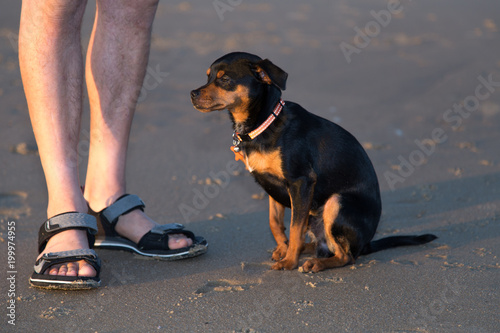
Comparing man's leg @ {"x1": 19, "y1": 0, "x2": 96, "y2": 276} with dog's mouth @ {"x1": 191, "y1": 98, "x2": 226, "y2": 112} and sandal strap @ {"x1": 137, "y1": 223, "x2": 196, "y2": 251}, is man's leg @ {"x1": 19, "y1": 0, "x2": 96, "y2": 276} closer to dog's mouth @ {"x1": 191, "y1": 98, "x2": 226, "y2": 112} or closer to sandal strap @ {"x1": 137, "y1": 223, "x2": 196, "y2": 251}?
sandal strap @ {"x1": 137, "y1": 223, "x2": 196, "y2": 251}

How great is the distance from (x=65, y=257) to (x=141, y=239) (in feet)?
1.52

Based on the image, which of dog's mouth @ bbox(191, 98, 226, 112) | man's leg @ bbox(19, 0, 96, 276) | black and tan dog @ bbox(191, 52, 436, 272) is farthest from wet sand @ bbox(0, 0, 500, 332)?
dog's mouth @ bbox(191, 98, 226, 112)

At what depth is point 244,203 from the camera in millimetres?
3910

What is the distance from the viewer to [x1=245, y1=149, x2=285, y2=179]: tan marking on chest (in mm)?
2906

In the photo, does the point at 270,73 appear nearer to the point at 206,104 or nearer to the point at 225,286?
the point at 206,104

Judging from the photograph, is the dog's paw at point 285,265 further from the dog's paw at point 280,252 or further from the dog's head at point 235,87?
the dog's head at point 235,87

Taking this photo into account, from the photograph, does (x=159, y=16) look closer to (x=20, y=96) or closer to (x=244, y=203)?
(x=20, y=96)

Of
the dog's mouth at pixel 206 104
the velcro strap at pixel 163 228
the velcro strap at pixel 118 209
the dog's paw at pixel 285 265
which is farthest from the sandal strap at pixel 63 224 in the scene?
the dog's paw at pixel 285 265

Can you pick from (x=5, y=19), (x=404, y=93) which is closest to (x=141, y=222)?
(x=404, y=93)

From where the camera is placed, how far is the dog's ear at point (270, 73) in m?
2.83

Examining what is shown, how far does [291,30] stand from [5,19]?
13.4 ft

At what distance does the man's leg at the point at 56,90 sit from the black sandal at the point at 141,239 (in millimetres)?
217

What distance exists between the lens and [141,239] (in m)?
3.05

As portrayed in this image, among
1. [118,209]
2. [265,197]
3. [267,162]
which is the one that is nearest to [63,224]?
[118,209]
